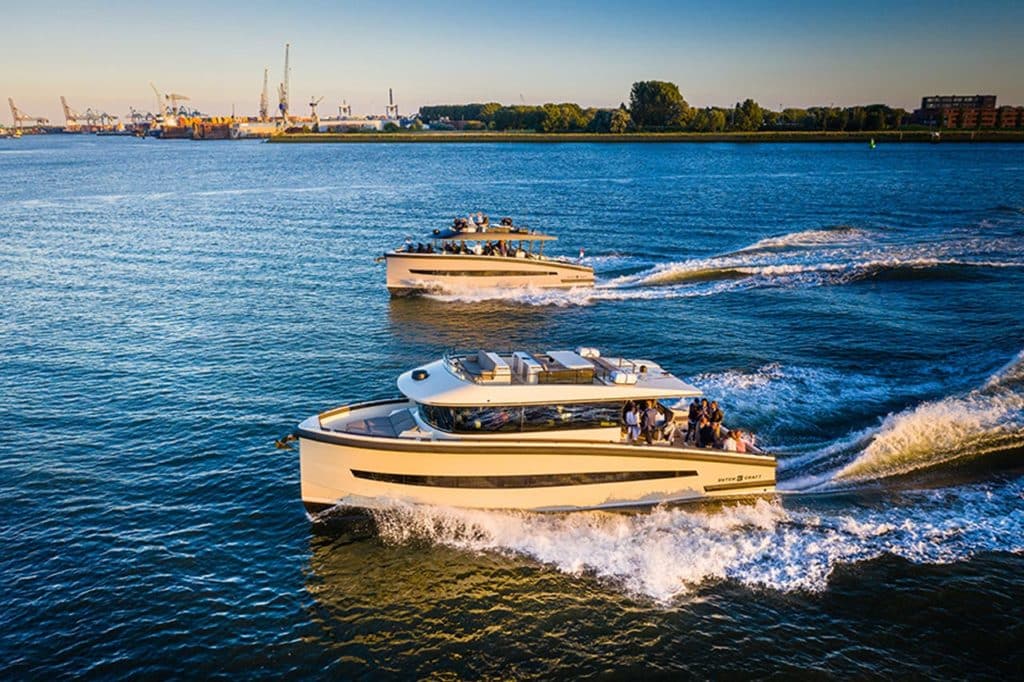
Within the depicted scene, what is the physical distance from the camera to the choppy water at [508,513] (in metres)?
17.5

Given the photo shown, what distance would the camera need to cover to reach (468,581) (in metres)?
19.5

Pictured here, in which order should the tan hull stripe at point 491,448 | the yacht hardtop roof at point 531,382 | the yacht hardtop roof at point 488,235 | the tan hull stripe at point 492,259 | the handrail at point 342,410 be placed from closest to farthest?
1. the tan hull stripe at point 491,448
2. the yacht hardtop roof at point 531,382
3. the handrail at point 342,410
4. the tan hull stripe at point 492,259
5. the yacht hardtop roof at point 488,235

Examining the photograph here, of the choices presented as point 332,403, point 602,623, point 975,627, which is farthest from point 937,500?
point 332,403

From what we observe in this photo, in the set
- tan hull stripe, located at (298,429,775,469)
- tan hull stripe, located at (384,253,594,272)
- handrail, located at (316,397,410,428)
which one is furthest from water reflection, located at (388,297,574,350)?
tan hull stripe, located at (298,429,775,469)

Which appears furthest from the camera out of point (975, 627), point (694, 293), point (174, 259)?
point (174, 259)

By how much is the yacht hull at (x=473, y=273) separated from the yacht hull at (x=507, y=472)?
29.8 meters

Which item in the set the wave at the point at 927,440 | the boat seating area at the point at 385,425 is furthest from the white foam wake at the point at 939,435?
the boat seating area at the point at 385,425

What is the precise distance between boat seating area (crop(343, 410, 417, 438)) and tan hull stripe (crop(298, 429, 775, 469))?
77 cm

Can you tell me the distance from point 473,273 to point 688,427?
30.1 meters

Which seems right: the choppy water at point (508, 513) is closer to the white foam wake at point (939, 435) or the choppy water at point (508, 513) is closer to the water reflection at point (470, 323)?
the white foam wake at point (939, 435)

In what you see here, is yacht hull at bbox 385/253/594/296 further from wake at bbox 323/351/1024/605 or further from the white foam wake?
wake at bbox 323/351/1024/605

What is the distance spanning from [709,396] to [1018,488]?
11.4 m

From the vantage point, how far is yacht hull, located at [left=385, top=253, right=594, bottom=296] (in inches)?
2003

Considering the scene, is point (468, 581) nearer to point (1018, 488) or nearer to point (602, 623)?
point (602, 623)
